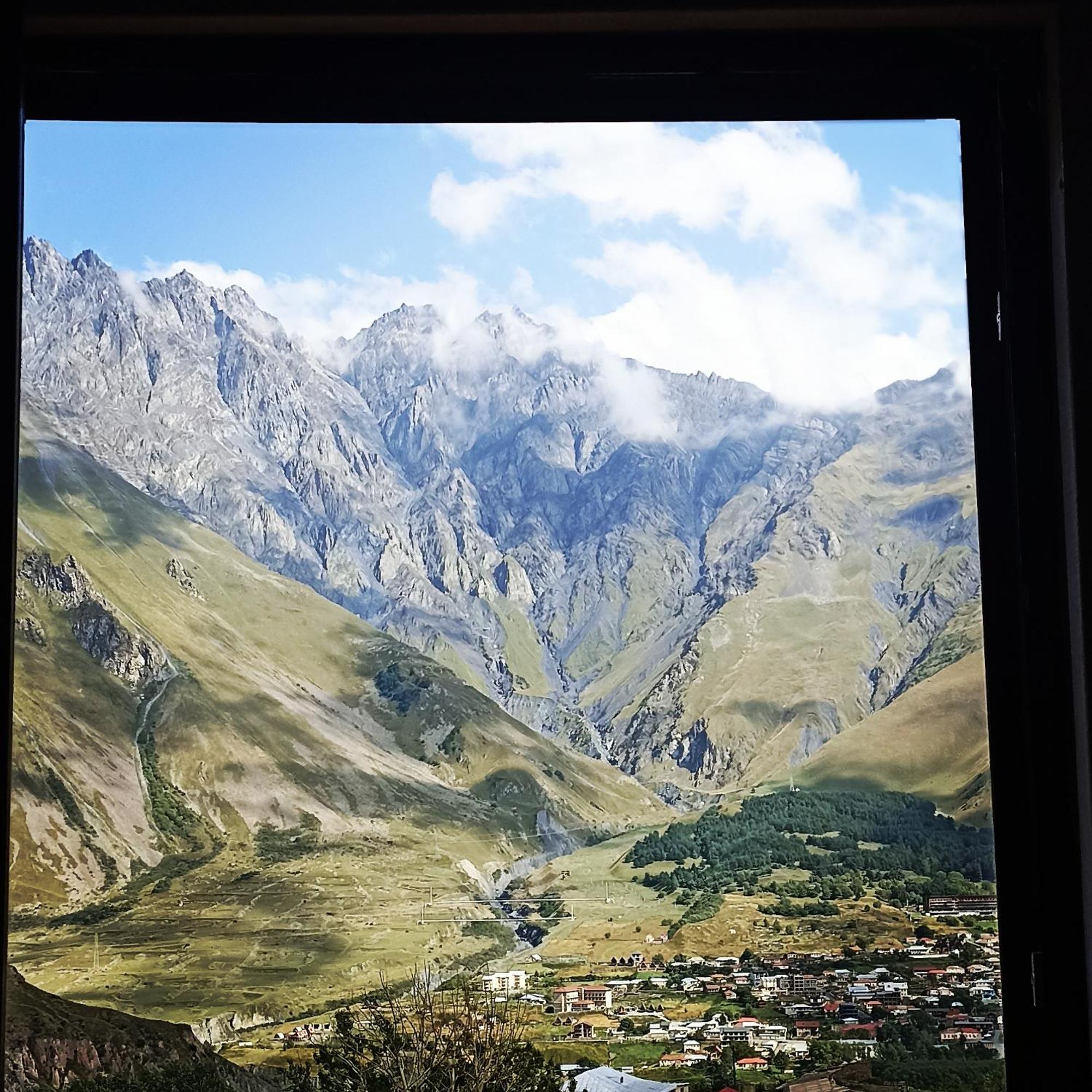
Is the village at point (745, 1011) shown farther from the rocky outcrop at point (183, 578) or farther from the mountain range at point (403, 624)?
the rocky outcrop at point (183, 578)

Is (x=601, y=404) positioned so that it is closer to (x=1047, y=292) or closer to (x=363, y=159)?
(x=363, y=159)

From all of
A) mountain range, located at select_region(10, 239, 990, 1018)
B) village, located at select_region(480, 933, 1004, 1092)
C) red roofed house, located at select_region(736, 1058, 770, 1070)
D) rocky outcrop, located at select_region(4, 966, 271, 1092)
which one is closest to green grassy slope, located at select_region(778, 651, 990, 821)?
mountain range, located at select_region(10, 239, 990, 1018)

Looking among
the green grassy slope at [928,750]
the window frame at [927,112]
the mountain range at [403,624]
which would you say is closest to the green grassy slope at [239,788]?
the mountain range at [403,624]

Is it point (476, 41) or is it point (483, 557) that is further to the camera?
point (483, 557)

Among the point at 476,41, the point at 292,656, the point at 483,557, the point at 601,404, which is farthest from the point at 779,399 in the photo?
the point at 292,656

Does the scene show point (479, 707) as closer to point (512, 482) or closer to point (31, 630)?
point (512, 482)

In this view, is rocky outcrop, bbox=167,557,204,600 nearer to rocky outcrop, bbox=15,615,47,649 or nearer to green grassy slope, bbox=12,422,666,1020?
green grassy slope, bbox=12,422,666,1020

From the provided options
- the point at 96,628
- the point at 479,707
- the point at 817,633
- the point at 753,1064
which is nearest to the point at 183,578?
the point at 96,628
